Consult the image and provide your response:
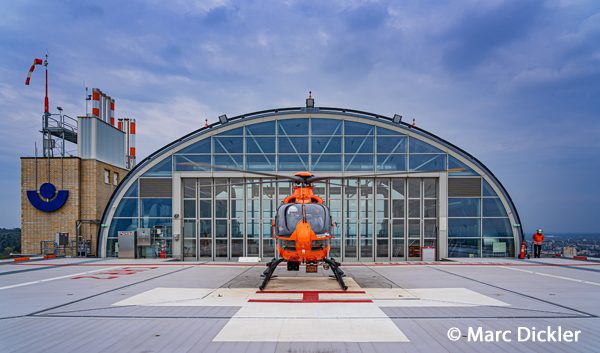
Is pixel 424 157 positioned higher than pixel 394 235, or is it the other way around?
pixel 424 157

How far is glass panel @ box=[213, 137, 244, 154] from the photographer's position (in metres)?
18.6

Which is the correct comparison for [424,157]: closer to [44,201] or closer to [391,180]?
[391,180]

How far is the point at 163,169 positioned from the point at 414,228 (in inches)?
516

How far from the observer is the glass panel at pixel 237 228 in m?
18.4

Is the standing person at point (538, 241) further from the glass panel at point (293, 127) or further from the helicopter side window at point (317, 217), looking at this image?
the helicopter side window at point (317, 217)

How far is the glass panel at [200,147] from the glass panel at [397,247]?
34.4ft

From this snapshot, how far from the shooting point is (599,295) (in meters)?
9.27

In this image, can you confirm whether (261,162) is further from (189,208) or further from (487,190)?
(487,190)

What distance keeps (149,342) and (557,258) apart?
A: 1967cm

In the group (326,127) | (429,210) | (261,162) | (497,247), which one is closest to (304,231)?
(261,162)

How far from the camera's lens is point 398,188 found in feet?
60.7

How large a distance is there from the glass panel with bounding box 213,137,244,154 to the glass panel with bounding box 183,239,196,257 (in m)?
4.79

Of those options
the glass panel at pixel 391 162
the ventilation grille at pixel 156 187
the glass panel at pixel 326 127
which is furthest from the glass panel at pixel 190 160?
the glass panel at pixel 391 162

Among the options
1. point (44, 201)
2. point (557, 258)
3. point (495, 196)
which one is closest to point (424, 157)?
point (495, 196)
